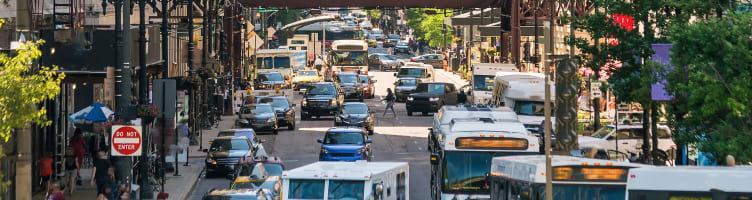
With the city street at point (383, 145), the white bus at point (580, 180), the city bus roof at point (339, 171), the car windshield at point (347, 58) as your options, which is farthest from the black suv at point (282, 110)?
the car windshield at point (347, 58)

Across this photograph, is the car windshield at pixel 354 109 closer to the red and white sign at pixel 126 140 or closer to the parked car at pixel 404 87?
the parked car at pixel 404 87

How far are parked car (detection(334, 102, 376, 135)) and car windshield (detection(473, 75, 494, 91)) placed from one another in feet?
35.8

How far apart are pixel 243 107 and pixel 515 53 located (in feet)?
73.4

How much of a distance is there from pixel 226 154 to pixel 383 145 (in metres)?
10.7

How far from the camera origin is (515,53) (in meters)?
65.9

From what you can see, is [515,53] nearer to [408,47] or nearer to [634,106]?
[634,106]

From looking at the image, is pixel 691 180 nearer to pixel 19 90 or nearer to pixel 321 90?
pixel 19 90

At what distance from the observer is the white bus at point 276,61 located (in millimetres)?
78688

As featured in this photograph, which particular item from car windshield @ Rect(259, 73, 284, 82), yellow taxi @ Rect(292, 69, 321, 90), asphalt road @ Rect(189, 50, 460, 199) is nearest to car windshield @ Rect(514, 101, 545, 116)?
asphalt road @ Rect(189, 50, 460, 199)

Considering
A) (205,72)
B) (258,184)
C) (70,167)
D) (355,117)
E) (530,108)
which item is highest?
(205,72)

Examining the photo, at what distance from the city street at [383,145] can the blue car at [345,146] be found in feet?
5.55

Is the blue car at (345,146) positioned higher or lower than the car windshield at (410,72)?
A: lower

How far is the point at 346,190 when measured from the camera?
2150 cm

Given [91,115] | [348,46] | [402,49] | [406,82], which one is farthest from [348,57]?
[402,49]
